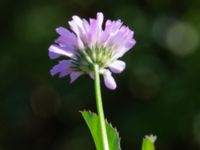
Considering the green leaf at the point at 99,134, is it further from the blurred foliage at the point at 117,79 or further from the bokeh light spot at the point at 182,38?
the bokeh light spot at the point at 182,38

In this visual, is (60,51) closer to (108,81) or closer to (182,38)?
(108,81)

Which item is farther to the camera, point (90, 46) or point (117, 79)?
point (117, 79)

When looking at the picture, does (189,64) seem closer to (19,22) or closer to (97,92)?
(19,22)

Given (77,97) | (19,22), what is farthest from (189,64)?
(19,22)

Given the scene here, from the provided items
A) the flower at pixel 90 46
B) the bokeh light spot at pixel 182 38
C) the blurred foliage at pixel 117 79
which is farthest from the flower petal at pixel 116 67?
the bokeh light spot at pixel 182 38

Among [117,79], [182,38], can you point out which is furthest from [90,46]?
[117,79]
